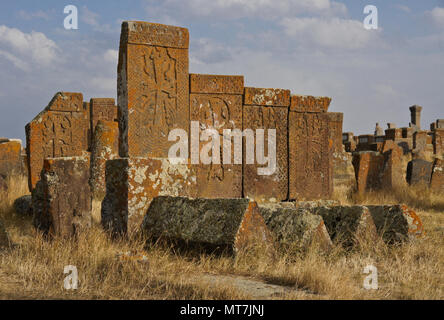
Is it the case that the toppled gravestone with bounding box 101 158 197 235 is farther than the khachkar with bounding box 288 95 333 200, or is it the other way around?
the khachkar with bounding box 288 95 333 200

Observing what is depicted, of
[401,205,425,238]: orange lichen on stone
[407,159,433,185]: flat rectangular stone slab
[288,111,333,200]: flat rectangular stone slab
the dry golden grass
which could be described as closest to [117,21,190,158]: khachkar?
[288,111,333,200]: flat rectangular stone slab

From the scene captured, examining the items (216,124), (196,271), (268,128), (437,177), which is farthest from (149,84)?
(437,177)

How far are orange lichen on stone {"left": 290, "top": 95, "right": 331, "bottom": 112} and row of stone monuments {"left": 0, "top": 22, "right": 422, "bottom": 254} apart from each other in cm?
2

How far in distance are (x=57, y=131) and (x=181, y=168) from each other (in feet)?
19.5

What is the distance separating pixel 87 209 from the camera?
507cm

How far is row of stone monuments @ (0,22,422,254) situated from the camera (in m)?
4.67

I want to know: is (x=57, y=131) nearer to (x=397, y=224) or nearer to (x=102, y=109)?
(x=102, y=109)

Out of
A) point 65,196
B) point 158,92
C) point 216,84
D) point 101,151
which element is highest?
point 216,84

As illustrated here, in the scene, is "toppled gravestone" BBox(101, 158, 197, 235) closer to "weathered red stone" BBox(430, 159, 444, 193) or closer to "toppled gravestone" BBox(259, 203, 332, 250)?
"toppled gravestone" BBox(259, 203, 332, 250)

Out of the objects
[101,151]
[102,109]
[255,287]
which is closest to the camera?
[255,287]

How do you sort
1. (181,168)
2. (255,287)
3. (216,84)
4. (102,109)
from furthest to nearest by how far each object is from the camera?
(102,109) → (216,84) → (181,168) → (255,287)

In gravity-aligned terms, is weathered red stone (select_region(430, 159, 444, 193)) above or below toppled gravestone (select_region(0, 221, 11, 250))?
above

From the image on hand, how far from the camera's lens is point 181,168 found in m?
5.35
